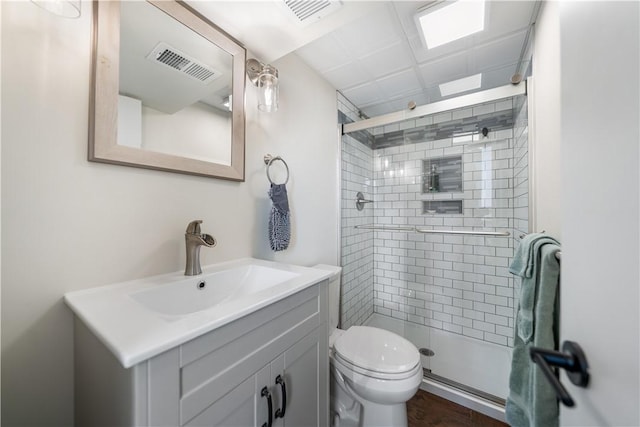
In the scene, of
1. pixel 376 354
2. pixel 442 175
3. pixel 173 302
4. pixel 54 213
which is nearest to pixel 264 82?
pixel 54 213

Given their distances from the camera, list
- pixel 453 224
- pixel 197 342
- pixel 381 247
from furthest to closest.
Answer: pixel 381 247 → pixel 453 224 → pixel 197 342

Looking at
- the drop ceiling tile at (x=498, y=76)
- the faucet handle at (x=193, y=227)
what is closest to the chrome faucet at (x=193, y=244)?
the faucet handle at (x=193, y=227)

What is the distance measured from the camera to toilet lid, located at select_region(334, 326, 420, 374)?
1.19 meters

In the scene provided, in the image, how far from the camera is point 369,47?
1.53 meters

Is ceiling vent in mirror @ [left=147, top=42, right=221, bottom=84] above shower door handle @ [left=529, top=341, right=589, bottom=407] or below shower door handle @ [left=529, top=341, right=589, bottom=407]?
above

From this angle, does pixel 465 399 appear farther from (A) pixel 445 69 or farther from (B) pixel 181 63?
(B) pixel 181 63

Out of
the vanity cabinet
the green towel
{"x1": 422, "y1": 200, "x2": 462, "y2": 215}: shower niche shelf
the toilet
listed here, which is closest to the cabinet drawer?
the vanity cabinet

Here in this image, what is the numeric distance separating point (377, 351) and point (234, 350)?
0.97 meters

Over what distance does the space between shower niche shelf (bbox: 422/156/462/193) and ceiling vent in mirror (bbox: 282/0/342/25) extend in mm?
1597

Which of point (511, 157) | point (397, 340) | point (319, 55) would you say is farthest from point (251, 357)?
point (511, 157)

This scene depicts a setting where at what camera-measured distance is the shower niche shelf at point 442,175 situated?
2.14m

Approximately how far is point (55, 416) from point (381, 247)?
2.32 meters

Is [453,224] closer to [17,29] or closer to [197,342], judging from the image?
[197,342]

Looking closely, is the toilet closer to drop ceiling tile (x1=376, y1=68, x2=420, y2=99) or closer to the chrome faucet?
the chrome faucet
